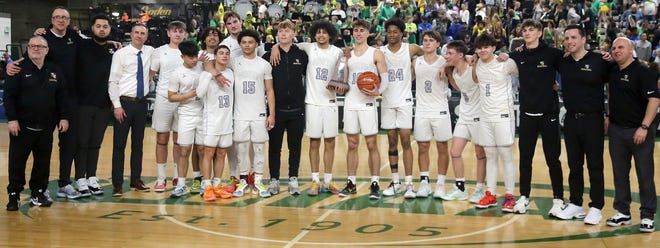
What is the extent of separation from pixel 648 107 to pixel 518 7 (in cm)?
1753

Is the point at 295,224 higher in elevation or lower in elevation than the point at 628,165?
lower

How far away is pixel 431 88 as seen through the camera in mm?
8641

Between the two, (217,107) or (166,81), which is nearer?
(217,107)

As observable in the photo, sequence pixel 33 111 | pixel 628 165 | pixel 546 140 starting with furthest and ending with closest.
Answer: pixel 33 111 < pixel 546 140 < pixel 628 165

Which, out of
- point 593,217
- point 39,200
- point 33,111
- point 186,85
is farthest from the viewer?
point 186,85

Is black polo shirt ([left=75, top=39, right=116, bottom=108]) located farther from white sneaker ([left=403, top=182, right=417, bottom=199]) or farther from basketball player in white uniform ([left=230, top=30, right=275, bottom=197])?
white sneaker ([left=403, top=182, right=417, bottom=199])

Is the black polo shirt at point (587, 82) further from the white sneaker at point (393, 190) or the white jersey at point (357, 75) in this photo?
the white sneaker at point (393, 190)

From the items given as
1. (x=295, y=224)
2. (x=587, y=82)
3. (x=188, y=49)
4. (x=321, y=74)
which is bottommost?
(x=295, y=224)

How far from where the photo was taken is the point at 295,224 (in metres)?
7.25

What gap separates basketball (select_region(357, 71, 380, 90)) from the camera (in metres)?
8.40

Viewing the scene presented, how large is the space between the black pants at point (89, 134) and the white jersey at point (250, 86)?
62.3 inches

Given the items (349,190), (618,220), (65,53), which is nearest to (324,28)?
(349,190)

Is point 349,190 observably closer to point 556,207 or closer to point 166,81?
point 556,207

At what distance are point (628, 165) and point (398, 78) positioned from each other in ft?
9.00
